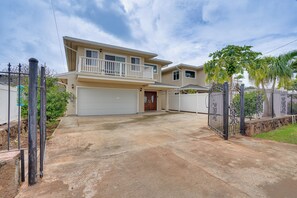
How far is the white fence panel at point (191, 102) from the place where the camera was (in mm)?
13789

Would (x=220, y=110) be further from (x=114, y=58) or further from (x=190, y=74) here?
(x=190, y=74)

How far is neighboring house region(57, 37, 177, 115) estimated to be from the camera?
11.2 meters

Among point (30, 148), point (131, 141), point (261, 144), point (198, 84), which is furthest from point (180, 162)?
point (198, 84)

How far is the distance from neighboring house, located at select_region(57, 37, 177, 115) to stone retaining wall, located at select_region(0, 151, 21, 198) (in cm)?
892

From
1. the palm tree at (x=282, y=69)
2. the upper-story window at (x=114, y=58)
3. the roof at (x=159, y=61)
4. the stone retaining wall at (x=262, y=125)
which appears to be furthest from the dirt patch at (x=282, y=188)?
the roof at (x=159, y=61)

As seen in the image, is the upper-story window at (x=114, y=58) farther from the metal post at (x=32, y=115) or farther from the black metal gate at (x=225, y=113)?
the metal post at (x=32, y=115)

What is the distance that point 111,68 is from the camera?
472 inches

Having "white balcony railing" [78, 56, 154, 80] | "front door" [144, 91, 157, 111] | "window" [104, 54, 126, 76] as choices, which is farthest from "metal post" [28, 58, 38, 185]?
"front door" [144, 91, 157, 111]

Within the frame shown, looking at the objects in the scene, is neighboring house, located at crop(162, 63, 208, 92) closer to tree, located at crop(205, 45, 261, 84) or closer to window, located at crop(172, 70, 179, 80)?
window, located at crop(172, 70, 179, 80)

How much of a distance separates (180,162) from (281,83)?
853 cm

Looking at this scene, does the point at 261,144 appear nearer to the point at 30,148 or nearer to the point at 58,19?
the point at 30,148

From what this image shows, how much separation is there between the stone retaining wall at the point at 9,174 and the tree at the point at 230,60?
8047 mm

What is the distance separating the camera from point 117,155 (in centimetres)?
382

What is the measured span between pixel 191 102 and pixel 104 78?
877cm
